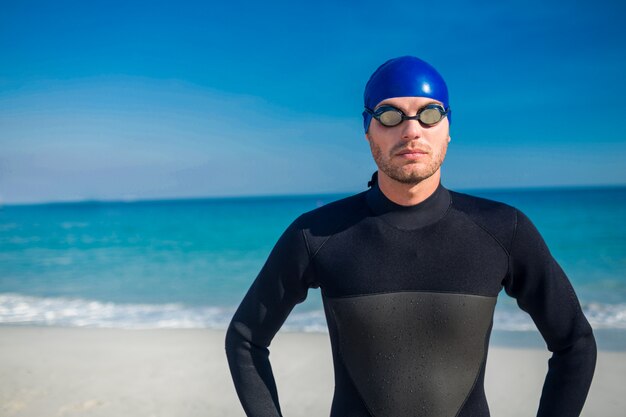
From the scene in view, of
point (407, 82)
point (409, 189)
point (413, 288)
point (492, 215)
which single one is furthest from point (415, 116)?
point (413, 288)

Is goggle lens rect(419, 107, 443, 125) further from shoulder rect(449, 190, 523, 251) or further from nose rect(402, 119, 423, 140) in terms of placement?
shoulder rect(449, 190, 523, 251)

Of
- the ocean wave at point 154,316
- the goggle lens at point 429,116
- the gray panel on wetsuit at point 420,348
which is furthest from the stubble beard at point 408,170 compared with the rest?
the ocean wave at point 154,316

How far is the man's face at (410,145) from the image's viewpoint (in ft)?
5.98

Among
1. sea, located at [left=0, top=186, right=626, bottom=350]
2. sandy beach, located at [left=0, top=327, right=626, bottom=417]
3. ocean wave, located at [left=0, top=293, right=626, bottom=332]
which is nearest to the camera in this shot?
sandy beach, located at [left=0, top=327, right=626, bottom=417]

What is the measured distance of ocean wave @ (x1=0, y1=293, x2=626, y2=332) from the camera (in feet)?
28.3

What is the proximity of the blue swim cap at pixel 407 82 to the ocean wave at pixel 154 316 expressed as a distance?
6.80m

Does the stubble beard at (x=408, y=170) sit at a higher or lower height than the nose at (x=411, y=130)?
lower

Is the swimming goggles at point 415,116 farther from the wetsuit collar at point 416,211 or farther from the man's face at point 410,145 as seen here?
the wetsuit collar at point 416,211

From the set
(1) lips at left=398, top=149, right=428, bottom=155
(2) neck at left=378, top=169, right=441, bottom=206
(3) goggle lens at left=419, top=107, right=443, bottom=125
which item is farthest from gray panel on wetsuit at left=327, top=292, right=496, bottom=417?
(3) goggle lens at left=419, top=107, right=443, bottom=125

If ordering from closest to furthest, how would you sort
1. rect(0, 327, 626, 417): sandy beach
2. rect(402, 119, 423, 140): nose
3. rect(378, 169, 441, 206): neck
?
rect(402, 119, 423, 140): nose → rect(378, 169, 441, 206): neck → rect(0, 327, 626, 417): sandy beach

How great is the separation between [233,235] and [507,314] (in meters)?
24.8

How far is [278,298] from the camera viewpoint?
1.96 metres

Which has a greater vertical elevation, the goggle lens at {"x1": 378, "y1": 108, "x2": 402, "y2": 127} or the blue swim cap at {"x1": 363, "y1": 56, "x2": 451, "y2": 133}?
the blue swim cap at {"x1": 363, "y1": 56, "x2": 451, "y2": 133}

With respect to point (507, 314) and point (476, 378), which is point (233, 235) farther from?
point (476, 378)
